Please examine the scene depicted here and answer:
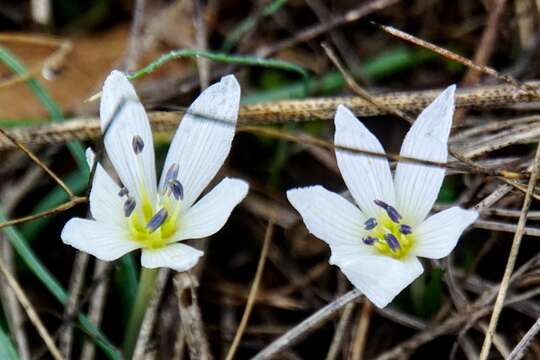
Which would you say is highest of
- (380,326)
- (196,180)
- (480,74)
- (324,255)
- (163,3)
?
(163,3)

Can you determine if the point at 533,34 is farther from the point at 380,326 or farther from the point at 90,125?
the point at 90,125

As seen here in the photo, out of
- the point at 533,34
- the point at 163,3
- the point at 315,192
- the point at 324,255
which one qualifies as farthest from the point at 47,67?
the point at 533,34

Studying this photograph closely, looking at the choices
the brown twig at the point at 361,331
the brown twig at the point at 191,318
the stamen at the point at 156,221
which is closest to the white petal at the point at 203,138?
the stamen at the point at 156,221

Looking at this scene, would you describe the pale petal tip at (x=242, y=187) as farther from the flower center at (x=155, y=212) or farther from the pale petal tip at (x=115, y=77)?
the pale petal tip at (x=115, y=77)

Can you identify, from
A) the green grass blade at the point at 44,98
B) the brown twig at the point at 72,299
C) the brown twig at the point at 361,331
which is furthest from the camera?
the green grass blade at the point at 44,98

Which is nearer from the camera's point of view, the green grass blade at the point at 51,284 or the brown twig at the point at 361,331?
the green grass blade at the point at 51,284

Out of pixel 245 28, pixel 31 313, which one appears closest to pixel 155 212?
pixel 31 313

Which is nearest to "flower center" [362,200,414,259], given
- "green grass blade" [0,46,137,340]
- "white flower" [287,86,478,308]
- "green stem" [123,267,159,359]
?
"white flower" [287,86,478,308]
